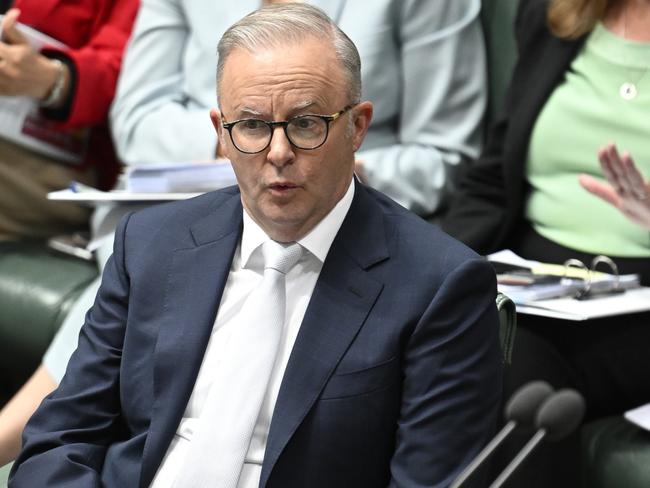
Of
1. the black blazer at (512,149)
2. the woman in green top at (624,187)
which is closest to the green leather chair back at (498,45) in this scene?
the black blazer at (512,149)

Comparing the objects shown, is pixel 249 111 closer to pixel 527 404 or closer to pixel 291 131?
pixel 291 131

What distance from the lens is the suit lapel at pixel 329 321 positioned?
55.8 inches

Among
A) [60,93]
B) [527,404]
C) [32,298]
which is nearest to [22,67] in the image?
[60,93]

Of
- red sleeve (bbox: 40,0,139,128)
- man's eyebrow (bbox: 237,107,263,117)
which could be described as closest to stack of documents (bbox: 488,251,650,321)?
man's eyebrow (bbox: 237,107,263,117)

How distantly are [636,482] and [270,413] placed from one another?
0.77 meters

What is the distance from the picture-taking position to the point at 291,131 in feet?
4.69

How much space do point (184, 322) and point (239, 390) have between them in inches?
5.0

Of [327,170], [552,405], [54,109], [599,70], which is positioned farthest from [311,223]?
[54,109]

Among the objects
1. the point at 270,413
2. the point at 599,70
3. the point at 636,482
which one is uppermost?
the point at 599,70

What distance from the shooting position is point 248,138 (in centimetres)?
144

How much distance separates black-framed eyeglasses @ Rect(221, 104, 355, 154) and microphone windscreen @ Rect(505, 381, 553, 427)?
561mm

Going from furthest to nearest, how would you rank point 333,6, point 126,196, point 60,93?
point 60,93 → point 333,6 → point 126,196

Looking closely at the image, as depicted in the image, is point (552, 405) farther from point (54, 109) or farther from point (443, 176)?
point (54, 109)

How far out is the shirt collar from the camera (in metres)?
1.50
